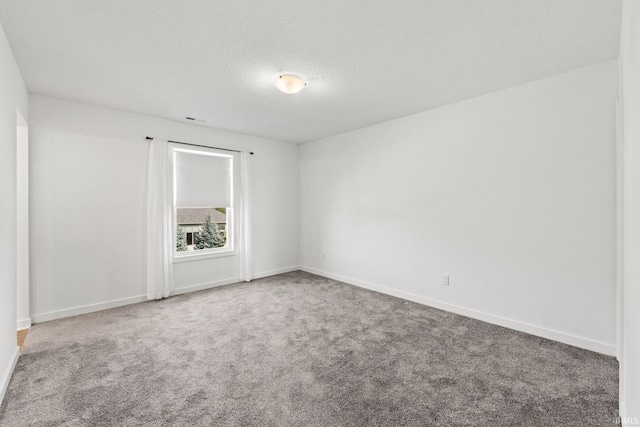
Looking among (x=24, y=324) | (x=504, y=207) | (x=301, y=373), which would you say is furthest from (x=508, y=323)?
(x=24, y=324)

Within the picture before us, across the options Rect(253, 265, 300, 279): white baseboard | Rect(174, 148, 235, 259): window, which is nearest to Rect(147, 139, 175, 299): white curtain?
Rect(174, 148, 235, 259): window

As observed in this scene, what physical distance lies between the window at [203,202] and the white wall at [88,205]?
0.33 m

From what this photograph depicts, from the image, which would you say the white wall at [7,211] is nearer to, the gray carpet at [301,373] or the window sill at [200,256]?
the gray carpet at [301,373]

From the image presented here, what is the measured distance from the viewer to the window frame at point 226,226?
4520 mm

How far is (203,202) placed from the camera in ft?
15.9

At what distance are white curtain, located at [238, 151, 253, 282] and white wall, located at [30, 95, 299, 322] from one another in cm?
74

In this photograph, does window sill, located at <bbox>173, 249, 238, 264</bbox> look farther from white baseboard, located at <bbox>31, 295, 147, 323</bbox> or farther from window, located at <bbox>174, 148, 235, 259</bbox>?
white baseboard, located at <bbox>31, 295, 147, 323</bbox>

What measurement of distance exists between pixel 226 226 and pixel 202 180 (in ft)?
3.06

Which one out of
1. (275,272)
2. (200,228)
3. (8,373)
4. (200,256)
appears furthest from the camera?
(275,272)

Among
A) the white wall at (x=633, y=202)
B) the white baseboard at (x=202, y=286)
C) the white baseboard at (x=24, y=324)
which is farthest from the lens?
the white baseboard at (x=202, y=286)

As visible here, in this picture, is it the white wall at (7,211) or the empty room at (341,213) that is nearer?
the empty room at (341,213)

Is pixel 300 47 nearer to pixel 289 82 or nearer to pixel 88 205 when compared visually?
pixel 289 82

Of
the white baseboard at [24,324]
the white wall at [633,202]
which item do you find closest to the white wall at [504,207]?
the white wall at [633,202]

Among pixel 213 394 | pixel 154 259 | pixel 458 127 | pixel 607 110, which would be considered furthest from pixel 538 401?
pixel 154 259
